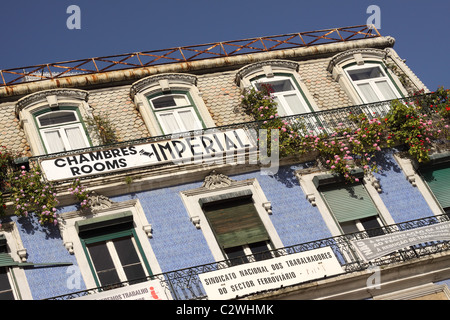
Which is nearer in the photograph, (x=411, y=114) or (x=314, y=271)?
(x=314, y=271)

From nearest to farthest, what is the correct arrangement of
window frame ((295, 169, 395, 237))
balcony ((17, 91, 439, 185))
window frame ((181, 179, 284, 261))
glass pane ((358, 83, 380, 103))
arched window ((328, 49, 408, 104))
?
window frame ((181, 179, 284, 261)), balcony ((17, 91, 439, 185)), window frame ((295, 169, 395, 237)), glass pane ((358, 83, 380, 103)), arched window ((328, 49, 408, 104))

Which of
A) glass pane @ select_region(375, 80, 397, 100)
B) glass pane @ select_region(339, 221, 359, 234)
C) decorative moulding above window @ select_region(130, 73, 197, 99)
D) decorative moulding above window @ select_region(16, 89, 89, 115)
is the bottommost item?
glass pane @ select_region(339, 221, 359, 234)

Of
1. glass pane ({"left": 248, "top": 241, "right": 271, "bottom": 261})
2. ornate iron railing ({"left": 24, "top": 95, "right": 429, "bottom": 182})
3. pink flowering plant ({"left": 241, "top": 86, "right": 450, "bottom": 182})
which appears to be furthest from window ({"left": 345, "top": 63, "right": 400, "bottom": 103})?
glass pane ({"left": 248, "top": 241, "right": 271, "bottom": 261})

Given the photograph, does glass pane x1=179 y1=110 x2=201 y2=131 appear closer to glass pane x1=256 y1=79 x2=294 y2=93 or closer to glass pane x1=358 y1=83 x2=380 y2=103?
glass pane x1=256 y1=79 x2=294 y2=93

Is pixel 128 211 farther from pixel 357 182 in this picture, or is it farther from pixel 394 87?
pixel 394 87

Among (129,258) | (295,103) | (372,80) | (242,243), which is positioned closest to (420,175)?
(372,80)

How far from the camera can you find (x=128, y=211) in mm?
15992

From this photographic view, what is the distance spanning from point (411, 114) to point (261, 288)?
620 cm

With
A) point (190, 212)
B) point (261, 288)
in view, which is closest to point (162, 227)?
point (190, 212)

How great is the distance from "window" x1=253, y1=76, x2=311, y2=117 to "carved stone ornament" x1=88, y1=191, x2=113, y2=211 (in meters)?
5.16

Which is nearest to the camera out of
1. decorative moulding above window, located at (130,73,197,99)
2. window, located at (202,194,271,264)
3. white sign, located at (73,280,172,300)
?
white sign, located at (73,280,172,300)

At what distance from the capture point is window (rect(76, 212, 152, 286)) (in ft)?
50.1

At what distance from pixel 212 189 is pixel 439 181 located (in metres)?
5.36

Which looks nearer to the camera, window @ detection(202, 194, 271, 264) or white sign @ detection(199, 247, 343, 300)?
white sign @ detection(199, 247, 343, 300)
